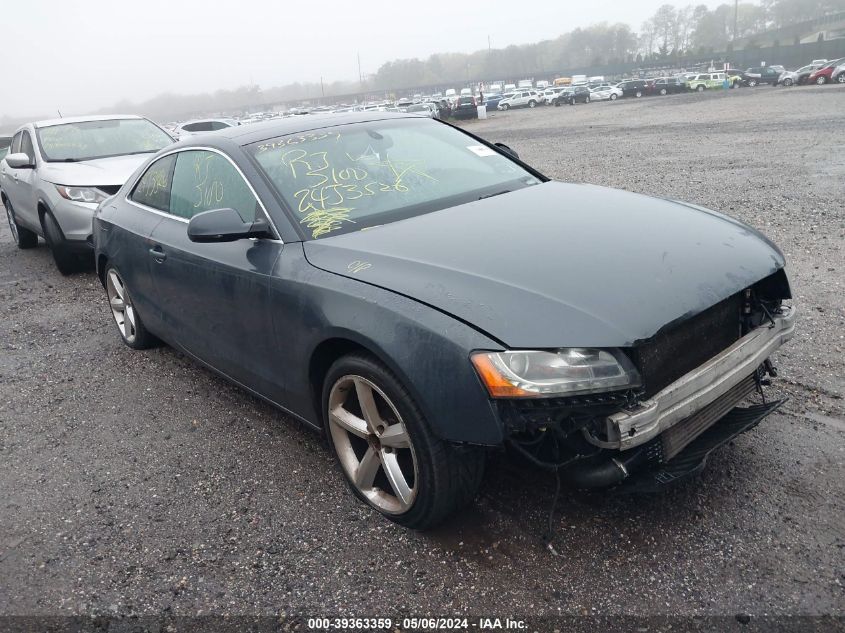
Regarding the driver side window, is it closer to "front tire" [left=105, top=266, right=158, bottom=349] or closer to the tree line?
"front tire" [left=105, top=266, right=158, bottom=349]

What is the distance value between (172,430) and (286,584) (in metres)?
1.67

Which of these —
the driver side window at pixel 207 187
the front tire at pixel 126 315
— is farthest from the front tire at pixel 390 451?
the front tire at pixel 126 315

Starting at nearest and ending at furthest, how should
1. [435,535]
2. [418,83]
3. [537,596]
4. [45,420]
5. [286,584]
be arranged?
[537,596], [286,584], [435,535], [45,420], [418,83]

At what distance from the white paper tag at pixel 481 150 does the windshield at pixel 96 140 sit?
18.4 ft

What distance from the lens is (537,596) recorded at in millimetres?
2398

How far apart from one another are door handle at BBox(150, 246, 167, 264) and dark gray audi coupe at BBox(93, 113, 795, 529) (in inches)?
0.8

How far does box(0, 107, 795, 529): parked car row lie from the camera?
2.30 meters

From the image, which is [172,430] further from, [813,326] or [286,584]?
[813,326]

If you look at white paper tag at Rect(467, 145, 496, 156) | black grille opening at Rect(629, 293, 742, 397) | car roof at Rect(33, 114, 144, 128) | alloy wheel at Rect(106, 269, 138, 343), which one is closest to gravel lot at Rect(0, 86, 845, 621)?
alloy wheel at Rect(106, 269, 138, 343)

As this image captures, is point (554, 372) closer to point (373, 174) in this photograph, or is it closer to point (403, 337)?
point (403, 337)

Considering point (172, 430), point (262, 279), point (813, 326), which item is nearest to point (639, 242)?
point (262, 279)

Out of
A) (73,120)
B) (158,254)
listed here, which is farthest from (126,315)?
(73,120)

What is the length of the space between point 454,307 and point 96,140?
24.7 ft

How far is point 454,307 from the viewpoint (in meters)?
2.42
